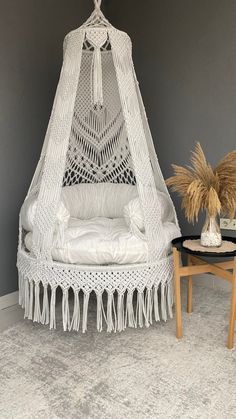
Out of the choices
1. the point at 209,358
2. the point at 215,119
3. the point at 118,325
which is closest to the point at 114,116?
the point at 215,119

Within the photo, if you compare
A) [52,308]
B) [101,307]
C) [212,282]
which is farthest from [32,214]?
[212,282]

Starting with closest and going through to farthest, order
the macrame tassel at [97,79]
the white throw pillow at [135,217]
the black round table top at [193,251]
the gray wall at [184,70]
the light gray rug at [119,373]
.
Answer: the light gray rug at [119,373]
the black round table top at [193,251]
the white throw pillow at [135,217]
the macrame tassel at [97,79]
the gray wall at [184,70]

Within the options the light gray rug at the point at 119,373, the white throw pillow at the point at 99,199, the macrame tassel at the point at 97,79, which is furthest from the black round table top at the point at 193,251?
the macrame tassel at the point at 97,79

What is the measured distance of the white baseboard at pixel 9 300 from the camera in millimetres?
2674

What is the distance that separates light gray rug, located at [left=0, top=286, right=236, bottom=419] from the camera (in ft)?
5.23

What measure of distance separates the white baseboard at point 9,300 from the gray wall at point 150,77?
4cm

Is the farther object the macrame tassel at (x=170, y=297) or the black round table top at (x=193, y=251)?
the macrame tassel at (x=170, y=297)

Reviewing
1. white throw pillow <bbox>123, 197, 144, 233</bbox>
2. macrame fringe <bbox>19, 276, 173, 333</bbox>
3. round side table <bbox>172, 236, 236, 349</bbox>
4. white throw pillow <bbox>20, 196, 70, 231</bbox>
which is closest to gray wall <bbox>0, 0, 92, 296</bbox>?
white throw pillow <bbox>20, 196, 70, 231</bbox>

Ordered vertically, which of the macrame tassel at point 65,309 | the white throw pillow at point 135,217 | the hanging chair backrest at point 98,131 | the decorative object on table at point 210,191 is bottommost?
the macrame tassel at point 65,309

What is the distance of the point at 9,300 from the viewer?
2717 millimetres

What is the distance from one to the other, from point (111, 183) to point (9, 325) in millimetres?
1161

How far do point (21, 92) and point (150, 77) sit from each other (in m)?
1.01

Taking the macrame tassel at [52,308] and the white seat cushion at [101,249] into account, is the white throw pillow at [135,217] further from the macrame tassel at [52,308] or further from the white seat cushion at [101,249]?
the macrame tassel at [52,308]

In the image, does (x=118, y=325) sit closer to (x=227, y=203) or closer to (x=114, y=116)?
(x=227, y=203)
